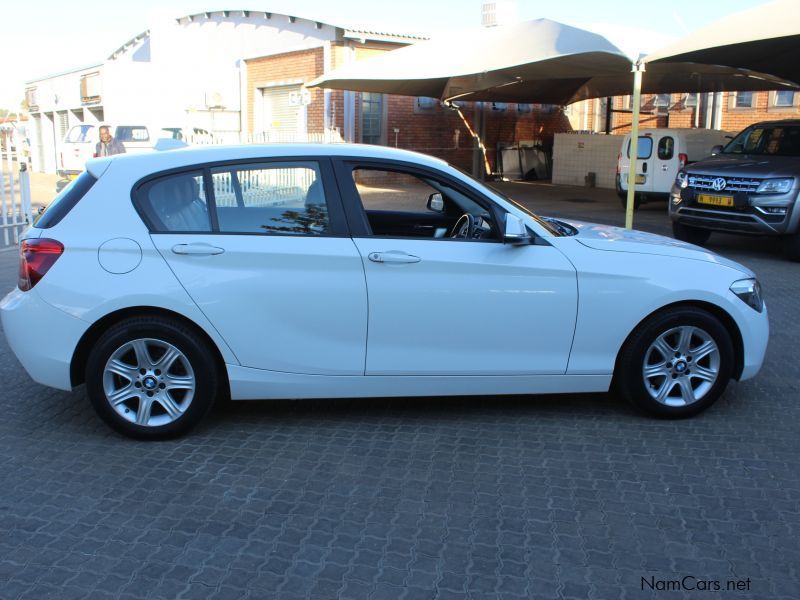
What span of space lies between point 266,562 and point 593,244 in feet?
8.67

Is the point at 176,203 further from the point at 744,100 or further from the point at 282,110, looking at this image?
the point at 744,100

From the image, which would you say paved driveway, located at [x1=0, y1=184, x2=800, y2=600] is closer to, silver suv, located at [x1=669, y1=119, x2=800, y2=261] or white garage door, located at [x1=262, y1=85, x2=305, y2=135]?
silver suv, located at [x1=669, y1=119, x2=800, y2=261]

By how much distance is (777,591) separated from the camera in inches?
120

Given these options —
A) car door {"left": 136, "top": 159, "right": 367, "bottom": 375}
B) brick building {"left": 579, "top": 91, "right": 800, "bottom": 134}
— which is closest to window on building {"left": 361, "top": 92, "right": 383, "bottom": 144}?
brick building {"left": 579, "top": 91, "right": 800, "bottom": 134}

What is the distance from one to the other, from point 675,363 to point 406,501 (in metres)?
1.97

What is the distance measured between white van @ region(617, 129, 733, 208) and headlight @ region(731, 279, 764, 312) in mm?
13219

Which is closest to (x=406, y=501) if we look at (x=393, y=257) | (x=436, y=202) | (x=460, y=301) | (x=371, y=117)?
(x=460, y=301)

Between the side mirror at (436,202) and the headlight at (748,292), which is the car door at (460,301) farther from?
the headlight at (748,292)

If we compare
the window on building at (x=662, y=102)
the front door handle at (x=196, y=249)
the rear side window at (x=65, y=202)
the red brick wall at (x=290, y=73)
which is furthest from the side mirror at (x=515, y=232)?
the window on building at (x=662, y=102)

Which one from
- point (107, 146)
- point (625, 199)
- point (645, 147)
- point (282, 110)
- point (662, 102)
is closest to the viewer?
point (645, 147)

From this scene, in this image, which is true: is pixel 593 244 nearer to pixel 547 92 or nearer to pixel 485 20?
pixel 547 92

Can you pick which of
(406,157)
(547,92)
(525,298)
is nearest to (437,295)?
(525,298)

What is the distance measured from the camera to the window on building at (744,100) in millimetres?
26078

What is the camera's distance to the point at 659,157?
59.0 feet
